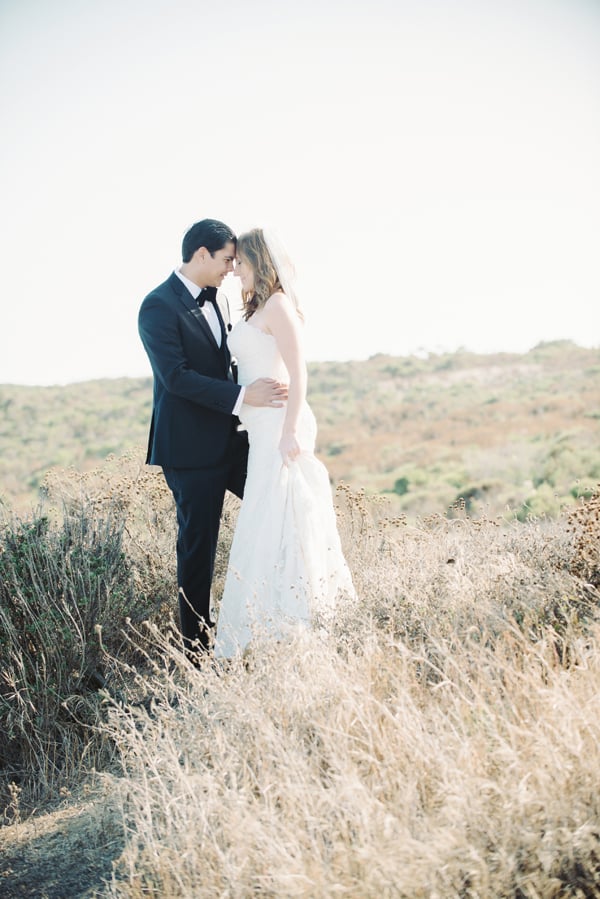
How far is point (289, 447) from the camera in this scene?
4.77 metres

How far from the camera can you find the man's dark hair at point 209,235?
4.85 meters

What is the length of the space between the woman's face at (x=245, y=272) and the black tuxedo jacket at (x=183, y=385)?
0.35 m

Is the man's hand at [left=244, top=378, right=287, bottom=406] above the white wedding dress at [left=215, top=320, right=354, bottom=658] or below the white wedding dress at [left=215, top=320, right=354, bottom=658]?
above

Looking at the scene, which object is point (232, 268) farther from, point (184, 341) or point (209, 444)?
point (209, 444)

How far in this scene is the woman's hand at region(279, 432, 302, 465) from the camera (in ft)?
15.7

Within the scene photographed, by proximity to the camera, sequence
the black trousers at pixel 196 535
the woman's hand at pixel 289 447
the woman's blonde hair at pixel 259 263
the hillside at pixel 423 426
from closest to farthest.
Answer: the woman's blonde hair at pixel 259 263
the woman's hand at pixel 289 447
the black trousers at pixel 196 535
the hillside at pixel 423 426

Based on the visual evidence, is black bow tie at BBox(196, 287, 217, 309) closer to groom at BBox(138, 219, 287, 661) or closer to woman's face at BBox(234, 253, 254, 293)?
groom at BBox(138, 219, 287, 661)

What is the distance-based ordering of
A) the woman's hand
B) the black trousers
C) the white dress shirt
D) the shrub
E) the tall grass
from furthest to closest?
the white dress shirt → the black trousers → the woman's hand → the shrub → the tall grass

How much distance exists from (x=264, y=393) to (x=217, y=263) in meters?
0.85

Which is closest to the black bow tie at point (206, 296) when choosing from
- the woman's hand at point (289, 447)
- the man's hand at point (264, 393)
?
the man's hand at point (264, 393)

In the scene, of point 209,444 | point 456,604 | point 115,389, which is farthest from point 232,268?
point 115,389

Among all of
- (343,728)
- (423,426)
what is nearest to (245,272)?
(343,728)

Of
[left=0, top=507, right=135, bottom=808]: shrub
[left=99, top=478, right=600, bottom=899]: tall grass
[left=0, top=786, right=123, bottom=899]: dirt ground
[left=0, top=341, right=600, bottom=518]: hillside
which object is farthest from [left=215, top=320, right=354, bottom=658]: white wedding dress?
[left=0, top=341, right=600, bottom=518]: hillside

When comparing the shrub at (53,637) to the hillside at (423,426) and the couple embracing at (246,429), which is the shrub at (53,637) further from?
the hillside at (423,426)
